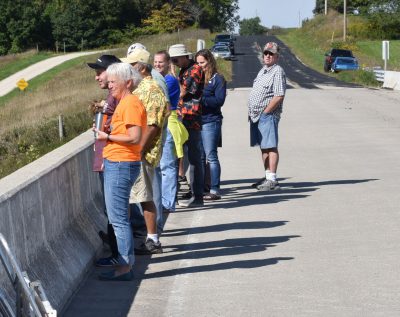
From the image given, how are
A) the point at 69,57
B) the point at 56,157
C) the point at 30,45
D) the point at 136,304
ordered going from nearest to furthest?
the point at 136,304
the point at 56,157
the point at 69,57
the point at 30,45

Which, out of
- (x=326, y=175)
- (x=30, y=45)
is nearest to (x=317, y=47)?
(x=30, y=45)

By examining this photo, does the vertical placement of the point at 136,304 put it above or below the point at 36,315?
below

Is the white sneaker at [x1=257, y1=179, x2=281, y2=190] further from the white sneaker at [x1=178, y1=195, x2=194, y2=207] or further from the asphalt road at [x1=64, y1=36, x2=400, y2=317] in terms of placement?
→ the white sneaker at [x1=178, y1=195, x2=194, y2=207]

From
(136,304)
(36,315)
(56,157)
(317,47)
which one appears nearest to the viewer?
(36,315)

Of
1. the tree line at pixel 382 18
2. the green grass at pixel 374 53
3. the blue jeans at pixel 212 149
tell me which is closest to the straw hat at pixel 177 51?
the blue jeans at pixel 212 149

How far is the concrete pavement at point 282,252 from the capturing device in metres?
7.12

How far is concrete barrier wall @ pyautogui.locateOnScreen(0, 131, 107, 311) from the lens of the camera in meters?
6.57

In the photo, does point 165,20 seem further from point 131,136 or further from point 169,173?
point 131,136

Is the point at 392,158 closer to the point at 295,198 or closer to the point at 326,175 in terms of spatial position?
the point at 326,175

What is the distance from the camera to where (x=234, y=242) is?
31.1 feet

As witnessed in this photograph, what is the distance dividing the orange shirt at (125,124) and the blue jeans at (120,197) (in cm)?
6

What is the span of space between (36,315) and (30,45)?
316ft

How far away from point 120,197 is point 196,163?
4.16m

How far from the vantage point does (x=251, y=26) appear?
190875 millimetres
